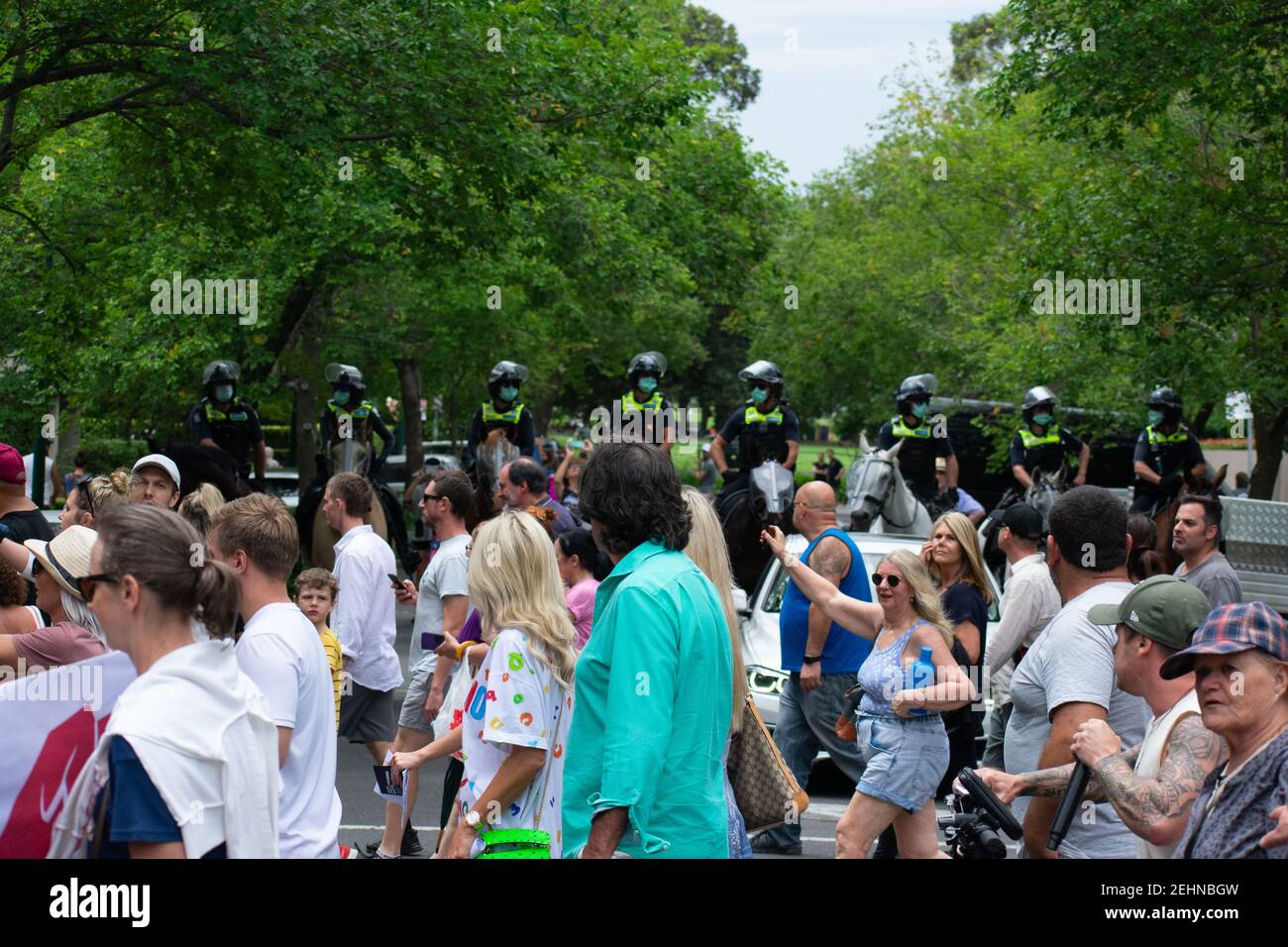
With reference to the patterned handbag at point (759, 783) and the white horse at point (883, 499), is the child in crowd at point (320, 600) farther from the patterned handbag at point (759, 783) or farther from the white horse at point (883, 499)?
the white horse at point (883, 499)

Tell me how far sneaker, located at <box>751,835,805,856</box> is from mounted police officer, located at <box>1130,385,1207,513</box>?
29.7ft

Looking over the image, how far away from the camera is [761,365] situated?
1328cm

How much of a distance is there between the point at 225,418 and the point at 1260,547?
10241 millimetres

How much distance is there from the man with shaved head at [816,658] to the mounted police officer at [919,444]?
5927 mm

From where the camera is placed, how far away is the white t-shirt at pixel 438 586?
7477mm

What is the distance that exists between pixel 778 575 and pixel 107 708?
7854mm

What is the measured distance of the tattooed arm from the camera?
3822 millimetres

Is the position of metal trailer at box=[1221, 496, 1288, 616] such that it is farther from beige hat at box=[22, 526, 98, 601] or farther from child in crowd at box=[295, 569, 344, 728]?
beige hat at box=[22, 526, 98, 601]

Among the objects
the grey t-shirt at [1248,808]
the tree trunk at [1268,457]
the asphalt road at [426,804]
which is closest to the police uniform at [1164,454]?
the tree trunk at [1268,457]

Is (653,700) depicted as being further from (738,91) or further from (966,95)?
(738,91)

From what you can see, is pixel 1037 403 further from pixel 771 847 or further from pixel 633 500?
pixel 633 500

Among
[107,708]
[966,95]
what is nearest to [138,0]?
[107,708]

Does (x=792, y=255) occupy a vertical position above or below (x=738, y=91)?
below

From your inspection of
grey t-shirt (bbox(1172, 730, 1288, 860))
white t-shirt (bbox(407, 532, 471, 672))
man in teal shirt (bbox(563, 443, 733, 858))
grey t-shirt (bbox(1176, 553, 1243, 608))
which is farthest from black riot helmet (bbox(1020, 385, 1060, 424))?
grey t-shirt (bbox(1172, 730, 1288, 860))
